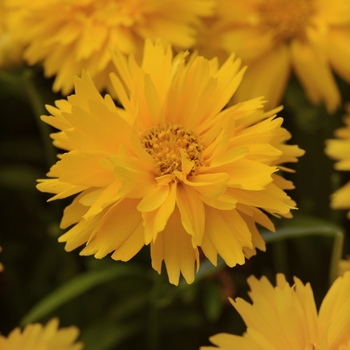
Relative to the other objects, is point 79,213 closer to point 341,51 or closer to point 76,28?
point 76,28

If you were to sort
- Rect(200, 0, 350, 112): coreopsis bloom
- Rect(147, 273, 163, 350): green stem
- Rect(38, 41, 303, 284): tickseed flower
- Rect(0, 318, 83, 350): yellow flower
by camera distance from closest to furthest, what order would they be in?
Rect(38, 41, 303, 284): tickseed flower, Rect(0, 318, 83, 350): yellow flower, Rect(147, 273, 163, 350): green stem, Rect(200, 0, 350, 112): coreopsis bloom

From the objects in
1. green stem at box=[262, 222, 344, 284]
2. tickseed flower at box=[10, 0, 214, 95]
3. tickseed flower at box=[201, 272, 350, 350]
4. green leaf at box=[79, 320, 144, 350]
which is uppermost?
tickseed flower at box=[10, 0, 214, 95]

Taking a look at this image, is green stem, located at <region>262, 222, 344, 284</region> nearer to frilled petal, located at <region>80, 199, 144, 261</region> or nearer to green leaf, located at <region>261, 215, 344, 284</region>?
green leaf, located at <region>261, 215, 344, 284</region>

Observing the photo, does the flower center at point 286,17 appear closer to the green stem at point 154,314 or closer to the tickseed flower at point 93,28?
the tickseed flower at point 93,28

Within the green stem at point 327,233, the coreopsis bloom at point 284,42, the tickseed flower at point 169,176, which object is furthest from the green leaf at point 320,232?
the coreopsis bloom at point 284,42

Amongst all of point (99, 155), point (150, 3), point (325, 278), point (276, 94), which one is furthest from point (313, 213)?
point (99, 155)

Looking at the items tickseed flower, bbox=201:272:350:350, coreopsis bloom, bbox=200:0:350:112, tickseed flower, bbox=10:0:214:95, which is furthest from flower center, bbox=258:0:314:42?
tickseed flower, bbox=201:272:350:350

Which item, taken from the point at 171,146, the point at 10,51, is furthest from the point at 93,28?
the point at 171,146
